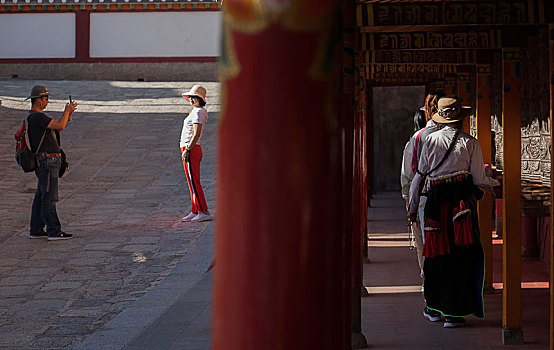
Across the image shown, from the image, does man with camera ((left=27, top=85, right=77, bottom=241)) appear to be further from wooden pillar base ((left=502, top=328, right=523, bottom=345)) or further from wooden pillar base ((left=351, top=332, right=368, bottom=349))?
wooden pillar base ((left=502, top=328, right=523, bottom=345))

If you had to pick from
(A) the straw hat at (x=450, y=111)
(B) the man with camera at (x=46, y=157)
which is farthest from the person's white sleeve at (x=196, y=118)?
(A) the straw hat at (x=450, y=111)

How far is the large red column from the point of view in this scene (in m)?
1.20

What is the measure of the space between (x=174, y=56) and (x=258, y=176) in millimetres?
23042

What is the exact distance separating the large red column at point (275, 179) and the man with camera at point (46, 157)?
26.3 feet

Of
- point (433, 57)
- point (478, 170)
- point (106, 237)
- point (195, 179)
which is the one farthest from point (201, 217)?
point (478, 170)

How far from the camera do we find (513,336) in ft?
17.4

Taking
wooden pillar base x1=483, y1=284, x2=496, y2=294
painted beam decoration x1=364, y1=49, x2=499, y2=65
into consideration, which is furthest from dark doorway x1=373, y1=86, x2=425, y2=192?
wooden pillar base x1=483, y1=284, x2=496, y2=294

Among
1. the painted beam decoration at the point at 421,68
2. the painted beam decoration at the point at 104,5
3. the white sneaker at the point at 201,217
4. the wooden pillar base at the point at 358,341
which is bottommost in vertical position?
the wooden pillar base at the point at 358,341

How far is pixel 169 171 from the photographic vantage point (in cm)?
1330

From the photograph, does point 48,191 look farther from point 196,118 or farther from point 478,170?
point 478,170

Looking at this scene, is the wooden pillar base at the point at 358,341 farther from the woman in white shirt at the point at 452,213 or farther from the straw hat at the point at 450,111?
the straw hat at the point at 450,111

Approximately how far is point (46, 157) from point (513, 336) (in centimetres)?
557

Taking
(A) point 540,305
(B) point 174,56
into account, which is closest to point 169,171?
(A) point 540,305

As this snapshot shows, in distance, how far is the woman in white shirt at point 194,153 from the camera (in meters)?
9.91
